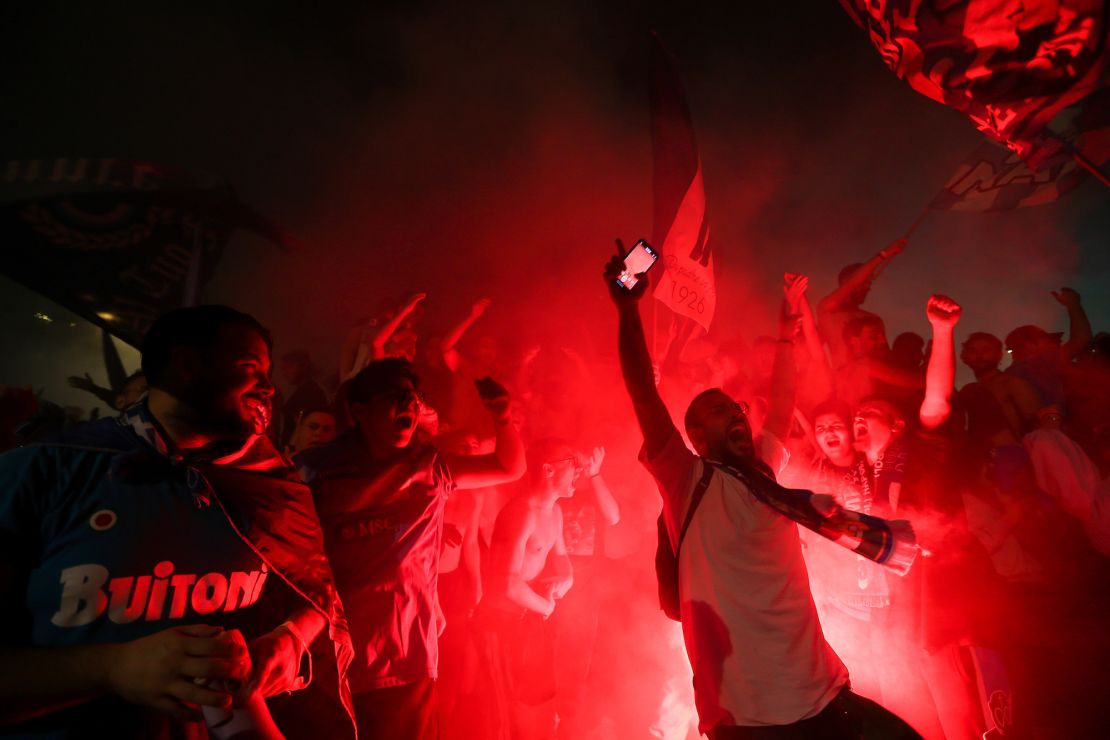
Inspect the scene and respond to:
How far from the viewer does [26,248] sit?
19.2 feet

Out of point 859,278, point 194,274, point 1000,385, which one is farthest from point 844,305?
point 194,274

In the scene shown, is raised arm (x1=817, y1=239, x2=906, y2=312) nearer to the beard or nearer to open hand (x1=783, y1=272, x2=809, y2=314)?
open hand (x1=783, y1=272, x2=809, y2=314)

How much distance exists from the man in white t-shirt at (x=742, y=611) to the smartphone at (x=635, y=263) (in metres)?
0.18

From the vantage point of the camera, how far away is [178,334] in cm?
149

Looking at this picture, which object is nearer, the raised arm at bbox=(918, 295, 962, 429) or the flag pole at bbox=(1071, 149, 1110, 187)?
the raised arm at bbox=(918, 295, 962, 429)

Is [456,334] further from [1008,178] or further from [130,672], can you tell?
[1008,178]

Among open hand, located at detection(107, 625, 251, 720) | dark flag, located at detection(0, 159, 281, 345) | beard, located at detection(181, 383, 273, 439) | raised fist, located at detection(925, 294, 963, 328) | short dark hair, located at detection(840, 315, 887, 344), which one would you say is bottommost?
short dark hair, located at detection(840, 315, 887, 344)

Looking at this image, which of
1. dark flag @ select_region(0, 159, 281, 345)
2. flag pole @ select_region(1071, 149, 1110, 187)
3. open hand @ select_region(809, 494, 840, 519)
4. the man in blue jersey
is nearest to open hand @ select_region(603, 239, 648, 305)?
open hand @ select_region(809, 494, 840, 519)

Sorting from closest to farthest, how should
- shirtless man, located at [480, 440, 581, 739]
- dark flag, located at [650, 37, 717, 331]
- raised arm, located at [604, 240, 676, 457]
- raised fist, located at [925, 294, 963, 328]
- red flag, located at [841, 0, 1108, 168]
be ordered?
1. raised arm, located at [604, 240, 676, 457]
2. raised fist, located at [925, 294, 963, 328]
3. red flag, located at [841, 0, 1108, 168]
4. shirtless man, located at [480, 440, 581, 739]
5. dark flag, located at [650, 37, 717, 331]

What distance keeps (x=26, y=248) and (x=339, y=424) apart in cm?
507

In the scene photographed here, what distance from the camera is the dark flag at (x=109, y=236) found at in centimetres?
586

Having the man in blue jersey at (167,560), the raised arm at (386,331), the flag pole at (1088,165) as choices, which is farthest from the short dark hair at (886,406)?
the man in blue jersey at (167,560)

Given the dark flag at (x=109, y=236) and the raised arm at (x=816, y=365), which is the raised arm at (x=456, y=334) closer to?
the raised arm at (x=816, y=365)

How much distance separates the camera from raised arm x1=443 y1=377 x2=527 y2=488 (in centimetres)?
272
